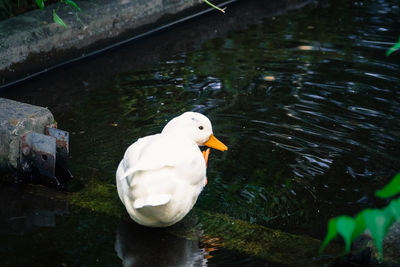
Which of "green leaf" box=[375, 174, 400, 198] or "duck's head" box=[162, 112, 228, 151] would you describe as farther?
"duck's head" box=[162, 112, 228, 151]

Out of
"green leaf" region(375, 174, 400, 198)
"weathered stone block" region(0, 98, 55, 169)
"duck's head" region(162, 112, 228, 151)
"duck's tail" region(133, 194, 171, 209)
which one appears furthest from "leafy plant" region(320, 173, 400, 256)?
"weathered stone block" region(0, 98, 55, 169)

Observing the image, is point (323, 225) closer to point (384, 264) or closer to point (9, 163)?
point (384, 264)

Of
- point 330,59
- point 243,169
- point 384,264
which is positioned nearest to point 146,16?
point 330,59

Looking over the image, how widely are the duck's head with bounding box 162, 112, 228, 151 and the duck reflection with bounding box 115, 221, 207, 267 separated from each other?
1.92 ft

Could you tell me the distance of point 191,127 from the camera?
3566 mm

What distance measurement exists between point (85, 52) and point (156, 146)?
10.7 ft

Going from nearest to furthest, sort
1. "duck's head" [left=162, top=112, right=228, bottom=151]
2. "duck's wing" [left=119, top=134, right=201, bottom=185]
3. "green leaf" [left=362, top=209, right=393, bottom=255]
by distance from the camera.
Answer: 1. "green leaf" [left=362, top=209, right=393, bottom=255]
2. "duck's wing" [left=119, top=134, right=201, bottom=185]
3. "duck's head" [left=162, top=112, right=228, bottom=151]

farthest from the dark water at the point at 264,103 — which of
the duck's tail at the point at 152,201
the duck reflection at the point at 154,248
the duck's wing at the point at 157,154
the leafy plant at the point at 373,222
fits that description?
the leafy plant at the point at 373,222

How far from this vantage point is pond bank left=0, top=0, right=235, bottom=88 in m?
5.53

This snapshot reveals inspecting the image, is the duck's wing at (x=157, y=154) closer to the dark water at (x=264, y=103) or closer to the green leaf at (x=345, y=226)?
the dark water at (x=264, y=103)

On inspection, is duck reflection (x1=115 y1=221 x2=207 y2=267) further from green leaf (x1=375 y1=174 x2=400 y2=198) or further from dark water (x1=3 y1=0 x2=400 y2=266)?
green leaf (x1=375 y1=174 x2=400 y2=198)

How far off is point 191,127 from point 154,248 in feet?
2.54

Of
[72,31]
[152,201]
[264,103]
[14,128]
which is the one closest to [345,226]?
[152,201]

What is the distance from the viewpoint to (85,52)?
616cm
